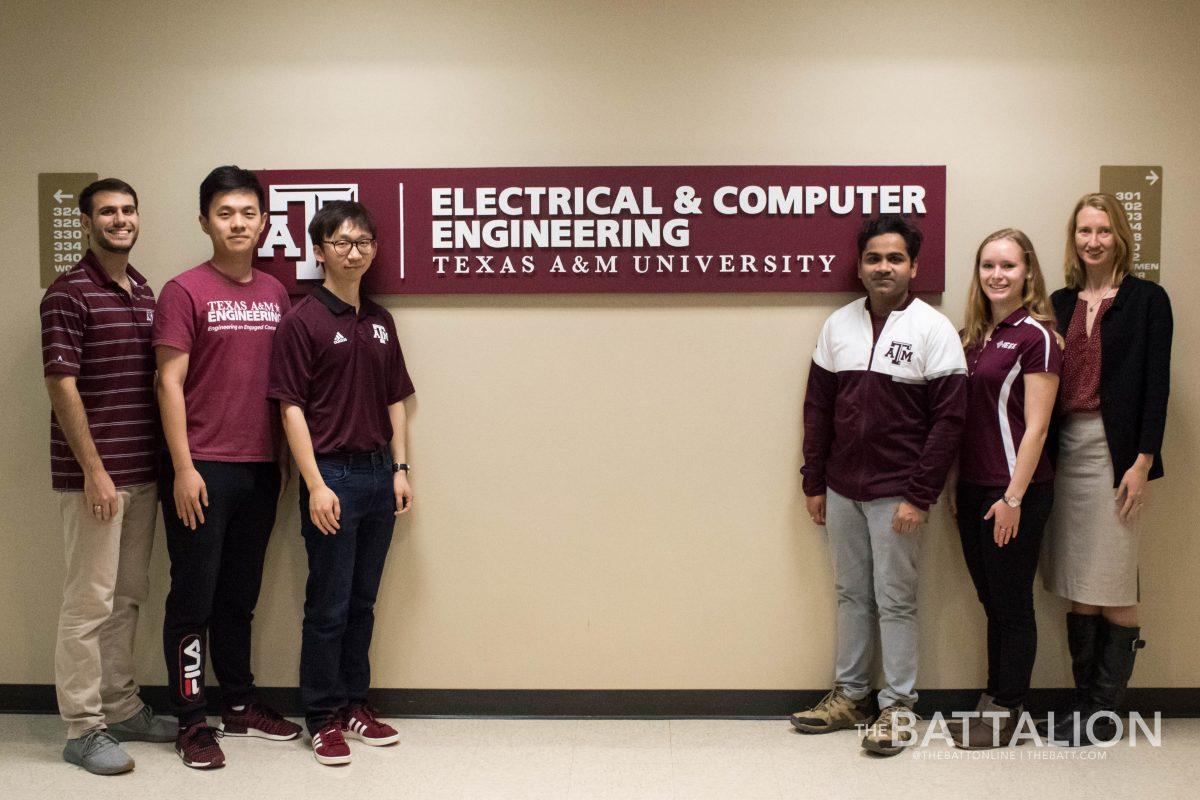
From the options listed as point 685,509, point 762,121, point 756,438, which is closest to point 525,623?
point 685,509

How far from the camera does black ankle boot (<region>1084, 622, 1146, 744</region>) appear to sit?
2742mm

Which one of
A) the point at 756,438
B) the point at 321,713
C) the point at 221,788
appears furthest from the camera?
the point at 756,438

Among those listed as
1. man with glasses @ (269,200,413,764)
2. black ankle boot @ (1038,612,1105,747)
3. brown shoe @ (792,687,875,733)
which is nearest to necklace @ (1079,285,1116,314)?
black ankle boot @ (1038,612,1105,747)

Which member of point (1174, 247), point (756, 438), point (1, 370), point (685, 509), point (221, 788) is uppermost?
point (1174, 247)

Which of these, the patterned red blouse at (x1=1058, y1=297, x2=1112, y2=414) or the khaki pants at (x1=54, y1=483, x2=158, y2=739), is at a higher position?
the patterned red blouse at (x1=1058, y1=297, x2=1112, y2=414)

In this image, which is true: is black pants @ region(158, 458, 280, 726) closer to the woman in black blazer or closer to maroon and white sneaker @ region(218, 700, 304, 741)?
maroon and white sneaker @ region(218, 700, 304, 741)

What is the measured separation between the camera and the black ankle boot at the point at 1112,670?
274 centimetres

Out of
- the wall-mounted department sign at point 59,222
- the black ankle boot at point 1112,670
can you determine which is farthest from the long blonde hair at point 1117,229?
the wall-mounted department sign at point 59,222

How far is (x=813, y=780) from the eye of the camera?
8.29 feet

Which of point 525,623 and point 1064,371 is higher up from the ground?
point 1064,371

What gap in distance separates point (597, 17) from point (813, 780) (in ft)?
8.03

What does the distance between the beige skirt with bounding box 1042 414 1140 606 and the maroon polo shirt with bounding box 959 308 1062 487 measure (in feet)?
0.34

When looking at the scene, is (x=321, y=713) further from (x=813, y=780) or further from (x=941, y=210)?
(x=941, y=210)

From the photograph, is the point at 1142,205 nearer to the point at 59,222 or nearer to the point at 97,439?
the point at 97,439
